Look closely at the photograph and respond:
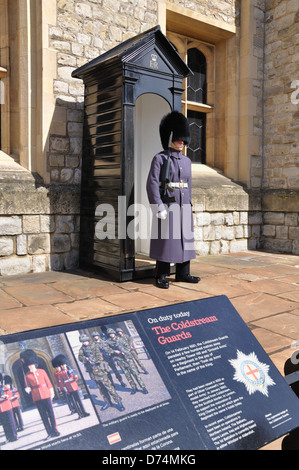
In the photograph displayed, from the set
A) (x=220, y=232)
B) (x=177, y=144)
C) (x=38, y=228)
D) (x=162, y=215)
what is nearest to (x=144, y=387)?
(x=162, y=215)

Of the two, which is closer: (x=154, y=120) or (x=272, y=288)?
(x=272, y=288)

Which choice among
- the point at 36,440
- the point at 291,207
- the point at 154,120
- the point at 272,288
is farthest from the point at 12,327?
the point at 291,207

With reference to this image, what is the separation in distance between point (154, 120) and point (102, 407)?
4.64 m

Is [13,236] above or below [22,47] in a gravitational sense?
below

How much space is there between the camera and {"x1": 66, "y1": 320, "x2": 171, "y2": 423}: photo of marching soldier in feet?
3.62

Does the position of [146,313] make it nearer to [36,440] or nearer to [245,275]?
[36,440]

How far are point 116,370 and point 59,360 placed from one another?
0.54ft

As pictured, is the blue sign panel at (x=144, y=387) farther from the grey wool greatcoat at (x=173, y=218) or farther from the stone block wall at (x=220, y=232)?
the stone block wall at (x=220, y=232)

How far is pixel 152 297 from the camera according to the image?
3666 mm

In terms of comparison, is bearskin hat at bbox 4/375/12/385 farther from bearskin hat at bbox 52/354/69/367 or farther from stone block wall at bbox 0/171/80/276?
stone block wall at bbox 0/171/80/276

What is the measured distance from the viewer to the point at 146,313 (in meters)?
1.33

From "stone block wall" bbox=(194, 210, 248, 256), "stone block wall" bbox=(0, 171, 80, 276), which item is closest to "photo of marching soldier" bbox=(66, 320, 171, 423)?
"stone block wall" bbox=(0, 171, 80, 276)

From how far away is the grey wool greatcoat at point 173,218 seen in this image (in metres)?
4.05
